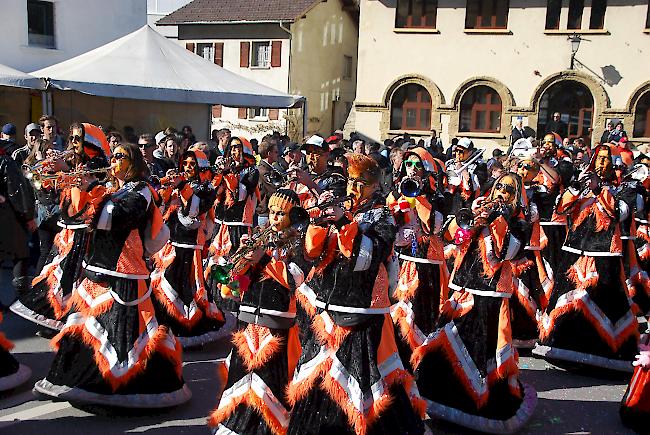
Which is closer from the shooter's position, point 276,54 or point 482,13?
point 482,13

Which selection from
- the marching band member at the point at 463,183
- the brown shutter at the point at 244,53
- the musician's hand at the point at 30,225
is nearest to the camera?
the musician's hand at the point at 30,225

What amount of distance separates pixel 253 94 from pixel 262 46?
1639 centimetres

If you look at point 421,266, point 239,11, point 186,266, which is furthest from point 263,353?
point 239,11

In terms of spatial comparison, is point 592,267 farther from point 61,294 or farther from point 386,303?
point 61,294

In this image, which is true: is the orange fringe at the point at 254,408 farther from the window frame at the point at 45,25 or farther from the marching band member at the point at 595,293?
the window frame at the point at 45,25

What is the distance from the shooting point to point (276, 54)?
93.8ft

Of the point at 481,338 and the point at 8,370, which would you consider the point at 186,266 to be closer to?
the point at 8,370

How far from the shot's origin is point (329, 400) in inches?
144

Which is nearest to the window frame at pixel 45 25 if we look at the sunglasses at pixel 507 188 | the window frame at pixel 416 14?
the window frame at pixel 416 14

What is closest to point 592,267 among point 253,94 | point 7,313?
point 7,313

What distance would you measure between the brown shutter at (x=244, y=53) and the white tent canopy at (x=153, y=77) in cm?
1559

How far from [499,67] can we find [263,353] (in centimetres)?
2091

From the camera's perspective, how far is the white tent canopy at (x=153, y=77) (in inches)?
462

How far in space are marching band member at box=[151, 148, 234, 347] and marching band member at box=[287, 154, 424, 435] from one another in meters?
2.65
